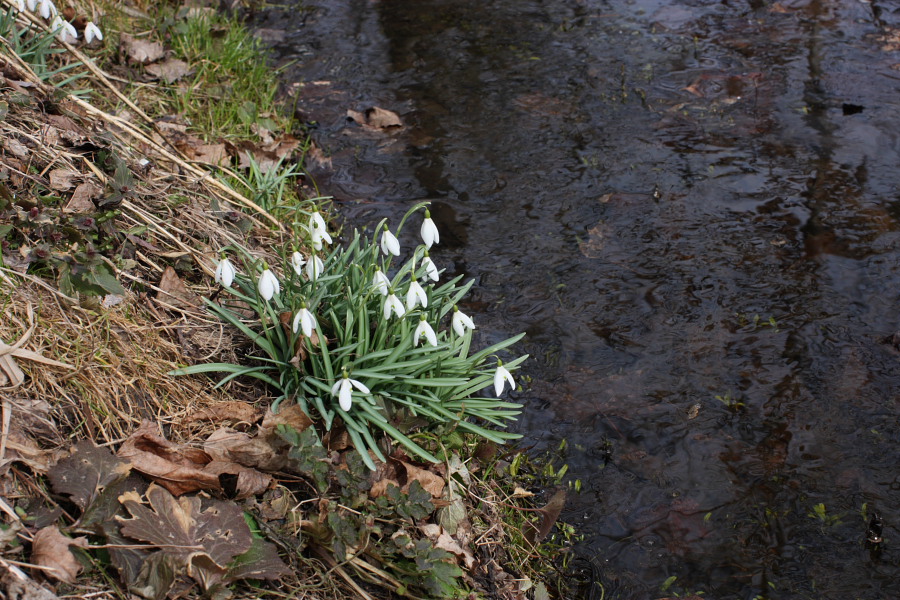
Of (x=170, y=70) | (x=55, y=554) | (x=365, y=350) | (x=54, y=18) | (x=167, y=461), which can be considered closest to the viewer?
(x=55, y=554)

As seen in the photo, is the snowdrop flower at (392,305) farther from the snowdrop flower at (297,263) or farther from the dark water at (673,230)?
the dark water at (673,230)

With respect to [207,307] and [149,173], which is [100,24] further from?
[207,307]

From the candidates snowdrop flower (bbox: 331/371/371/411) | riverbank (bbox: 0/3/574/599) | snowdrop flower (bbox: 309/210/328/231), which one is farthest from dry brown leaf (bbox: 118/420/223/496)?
snowdrop flower (bbox: 309/210/328/231)

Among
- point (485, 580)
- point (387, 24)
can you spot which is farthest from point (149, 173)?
point (387, 24)

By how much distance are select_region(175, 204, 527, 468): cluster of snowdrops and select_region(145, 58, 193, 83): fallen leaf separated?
7.83 ft

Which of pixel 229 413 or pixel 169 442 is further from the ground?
pixel 169 442

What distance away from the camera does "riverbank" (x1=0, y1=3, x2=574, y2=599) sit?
6.68ft

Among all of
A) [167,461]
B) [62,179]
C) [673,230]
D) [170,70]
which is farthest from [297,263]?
[170,70]

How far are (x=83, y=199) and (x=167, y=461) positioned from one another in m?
1.22

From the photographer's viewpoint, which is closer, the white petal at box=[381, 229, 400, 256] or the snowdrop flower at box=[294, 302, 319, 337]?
the snowdrop flower at box=[294, 302, 319, 337]

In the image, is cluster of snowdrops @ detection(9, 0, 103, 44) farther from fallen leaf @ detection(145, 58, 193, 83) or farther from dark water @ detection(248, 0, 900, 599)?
dark water @ detection(248, 0, 900, 599)

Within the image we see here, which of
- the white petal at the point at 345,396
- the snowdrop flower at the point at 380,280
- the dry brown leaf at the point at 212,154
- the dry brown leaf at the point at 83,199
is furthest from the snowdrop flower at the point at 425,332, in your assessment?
the dry brown leaf at the point at 212,154

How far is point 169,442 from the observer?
7.61 ft

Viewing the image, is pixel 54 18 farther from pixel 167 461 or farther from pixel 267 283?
pixel 167 461
